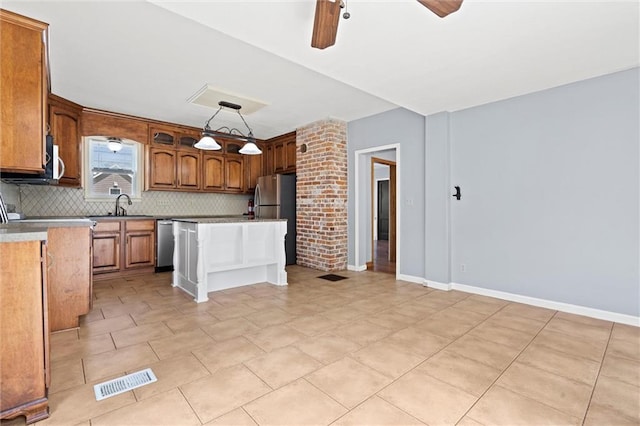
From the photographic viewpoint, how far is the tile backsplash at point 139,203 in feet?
14.2

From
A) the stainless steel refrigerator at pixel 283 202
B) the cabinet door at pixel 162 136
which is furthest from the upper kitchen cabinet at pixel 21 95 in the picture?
the stainless steel refrigerator at pixel 283 202

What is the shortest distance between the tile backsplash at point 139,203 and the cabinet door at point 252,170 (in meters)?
0.39

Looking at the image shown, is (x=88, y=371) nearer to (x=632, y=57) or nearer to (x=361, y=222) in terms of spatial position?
(x=361, y=222)

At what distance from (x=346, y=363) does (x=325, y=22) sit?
7.00ft

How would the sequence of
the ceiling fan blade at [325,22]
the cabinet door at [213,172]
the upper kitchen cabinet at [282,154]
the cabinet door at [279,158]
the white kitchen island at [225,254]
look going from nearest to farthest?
the ceiling fan blade at [325,22] < the white kitchen island at [225,254] < the cabinet door at [213,172] < the upper kitchen cabinet at [282,154] < the cabinet door at [279,158]

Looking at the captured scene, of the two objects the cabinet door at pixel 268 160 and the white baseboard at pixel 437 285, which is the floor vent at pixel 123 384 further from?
the cabinet door at pixel 268 160

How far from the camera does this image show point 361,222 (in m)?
5.23

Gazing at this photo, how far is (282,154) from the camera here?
615 centimetres

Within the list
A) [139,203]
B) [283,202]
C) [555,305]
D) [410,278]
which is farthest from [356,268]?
[139,203]

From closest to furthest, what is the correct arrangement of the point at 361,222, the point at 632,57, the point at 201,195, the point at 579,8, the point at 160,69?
the point at 579,8 < the point at 632,57 < the point at 160,69 < the point at 361,222 < the point at 201,195

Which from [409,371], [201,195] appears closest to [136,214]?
[201,195]

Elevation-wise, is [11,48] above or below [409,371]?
above

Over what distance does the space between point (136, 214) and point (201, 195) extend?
119 cm

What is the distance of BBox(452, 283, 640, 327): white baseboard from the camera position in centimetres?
285
